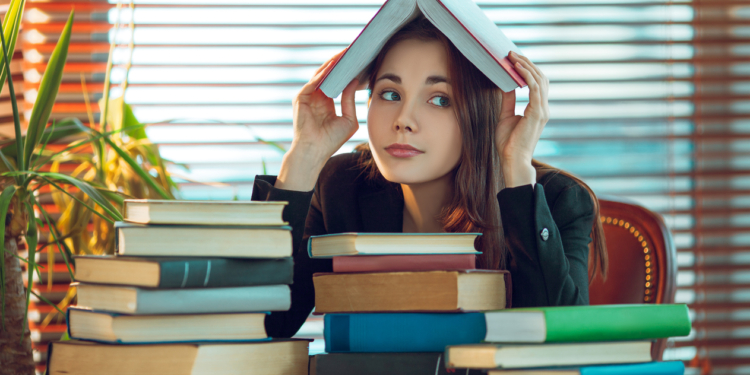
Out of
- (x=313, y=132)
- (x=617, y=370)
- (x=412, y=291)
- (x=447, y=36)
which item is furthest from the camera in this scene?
(x=313, y=132)

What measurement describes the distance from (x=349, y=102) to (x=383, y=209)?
0.29m

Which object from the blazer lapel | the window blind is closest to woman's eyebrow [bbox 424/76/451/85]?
the blazer lapel

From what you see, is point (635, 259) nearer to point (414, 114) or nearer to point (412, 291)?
point (414, 114)

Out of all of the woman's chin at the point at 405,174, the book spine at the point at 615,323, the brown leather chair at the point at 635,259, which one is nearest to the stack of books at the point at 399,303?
the book spine at the point at 615,323

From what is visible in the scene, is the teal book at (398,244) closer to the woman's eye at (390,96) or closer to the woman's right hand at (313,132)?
the woman's right hand at (313,132)

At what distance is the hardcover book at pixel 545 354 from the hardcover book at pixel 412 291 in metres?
0.09

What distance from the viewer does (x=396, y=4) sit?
2.80 feet

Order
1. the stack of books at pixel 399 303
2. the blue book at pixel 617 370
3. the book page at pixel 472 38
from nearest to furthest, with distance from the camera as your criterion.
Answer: the blue book at pixel 617 370
the stack of books at pixel 399 303
the book page at pixel 472 38

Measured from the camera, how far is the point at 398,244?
67 cm

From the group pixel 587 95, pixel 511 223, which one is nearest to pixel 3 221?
pixel 511 223

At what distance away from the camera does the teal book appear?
659 millimetres

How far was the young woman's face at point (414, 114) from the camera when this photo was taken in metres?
1.00

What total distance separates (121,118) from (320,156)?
0.75 meters

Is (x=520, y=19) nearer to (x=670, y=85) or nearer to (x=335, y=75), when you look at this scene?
(x=670, y=85)
